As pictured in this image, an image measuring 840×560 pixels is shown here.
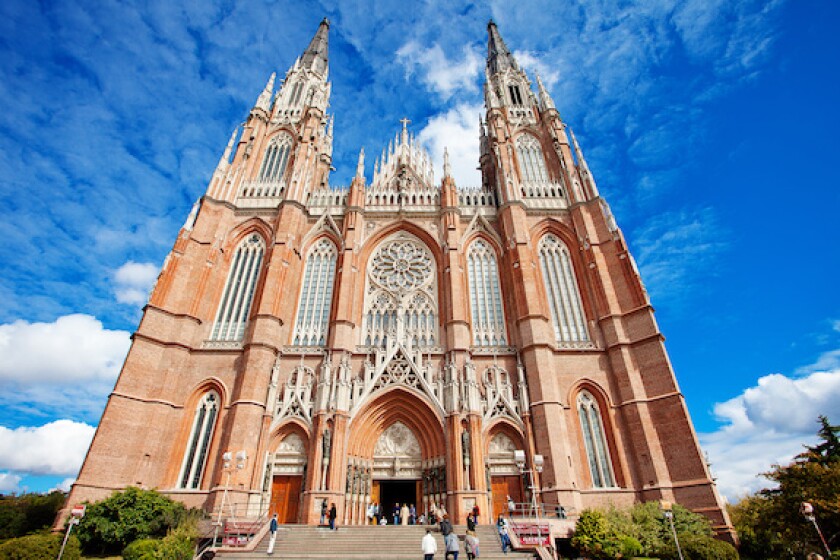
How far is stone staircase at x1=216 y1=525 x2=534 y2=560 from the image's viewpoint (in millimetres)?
13891

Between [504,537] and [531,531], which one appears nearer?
[504,537]

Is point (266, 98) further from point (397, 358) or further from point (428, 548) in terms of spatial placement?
point (428, 548)

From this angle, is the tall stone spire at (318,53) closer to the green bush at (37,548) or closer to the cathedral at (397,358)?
the cathedral at (397,358)

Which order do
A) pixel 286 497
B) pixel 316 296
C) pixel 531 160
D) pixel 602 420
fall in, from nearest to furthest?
pixel 286 497
pixel 602 420
pixel 316 296
pixel 531 160

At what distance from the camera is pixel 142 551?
13844mm

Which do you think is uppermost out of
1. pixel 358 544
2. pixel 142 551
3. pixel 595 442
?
pixel 595 442

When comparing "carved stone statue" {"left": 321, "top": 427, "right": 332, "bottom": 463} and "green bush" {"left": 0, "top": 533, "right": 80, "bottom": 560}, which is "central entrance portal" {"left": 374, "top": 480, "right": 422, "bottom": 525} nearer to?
"carved stone statue" {"left": 321, "top": 427, "right": 332, "bottom": 463}

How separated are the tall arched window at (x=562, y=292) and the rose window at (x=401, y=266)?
24.4 feet

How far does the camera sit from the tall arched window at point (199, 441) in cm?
2042

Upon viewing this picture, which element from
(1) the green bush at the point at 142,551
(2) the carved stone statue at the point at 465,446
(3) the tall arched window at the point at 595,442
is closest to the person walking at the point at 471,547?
(2) the carved stone statue at the point at 465,446

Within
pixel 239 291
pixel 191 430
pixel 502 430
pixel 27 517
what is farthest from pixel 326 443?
pixel 27 517

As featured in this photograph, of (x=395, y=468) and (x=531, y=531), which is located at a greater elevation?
(x=395, y=468)

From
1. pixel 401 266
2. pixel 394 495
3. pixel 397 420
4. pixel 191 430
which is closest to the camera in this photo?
pixel 191 430

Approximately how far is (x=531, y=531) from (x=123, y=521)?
15.1 m
